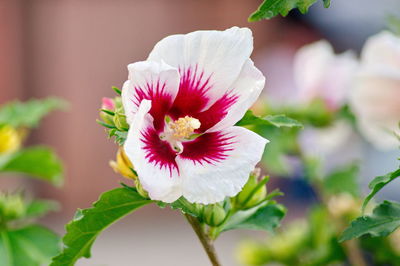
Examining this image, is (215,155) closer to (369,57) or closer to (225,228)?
(225,228)

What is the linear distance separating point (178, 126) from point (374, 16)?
5609 mm

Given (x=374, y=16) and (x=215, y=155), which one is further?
(x=374, y=16)

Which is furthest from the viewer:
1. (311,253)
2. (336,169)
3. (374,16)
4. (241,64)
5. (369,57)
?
(374,16)

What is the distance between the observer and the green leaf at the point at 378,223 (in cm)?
60

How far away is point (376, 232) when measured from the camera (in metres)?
0.60

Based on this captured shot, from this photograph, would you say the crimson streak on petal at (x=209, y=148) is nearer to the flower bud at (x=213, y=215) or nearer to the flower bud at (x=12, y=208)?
the flower bud at (x=213, y=215)

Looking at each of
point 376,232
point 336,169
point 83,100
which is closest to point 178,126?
point 376,232

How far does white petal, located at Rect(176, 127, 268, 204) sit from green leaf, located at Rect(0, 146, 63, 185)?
359 mm

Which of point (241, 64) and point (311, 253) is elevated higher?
point (241, 64)

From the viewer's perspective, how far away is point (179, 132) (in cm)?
65

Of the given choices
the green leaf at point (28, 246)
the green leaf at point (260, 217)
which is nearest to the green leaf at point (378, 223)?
the green leaf at point (260, 217)

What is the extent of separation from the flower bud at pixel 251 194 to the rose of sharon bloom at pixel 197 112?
66mm

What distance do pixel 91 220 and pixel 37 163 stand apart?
323 mm

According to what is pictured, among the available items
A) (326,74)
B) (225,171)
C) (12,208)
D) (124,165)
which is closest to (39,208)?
(12,208)
